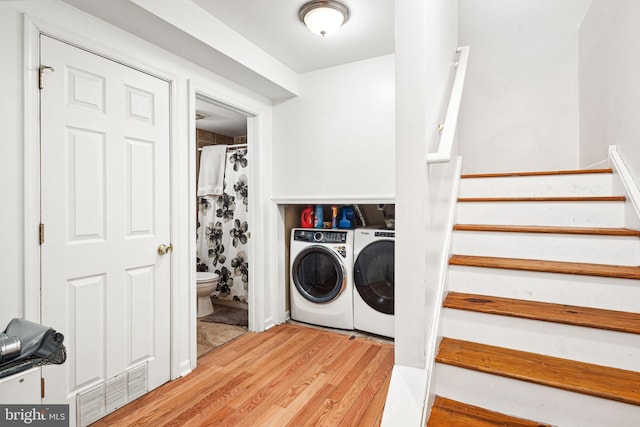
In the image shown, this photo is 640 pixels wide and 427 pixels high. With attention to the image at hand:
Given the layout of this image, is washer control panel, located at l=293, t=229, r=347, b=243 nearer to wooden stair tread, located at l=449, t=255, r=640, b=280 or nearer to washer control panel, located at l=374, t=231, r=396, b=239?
washer control panel, located at l=374, t=231, r=396, b=239

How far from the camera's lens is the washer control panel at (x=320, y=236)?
2.96 m

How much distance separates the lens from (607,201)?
1.67 m

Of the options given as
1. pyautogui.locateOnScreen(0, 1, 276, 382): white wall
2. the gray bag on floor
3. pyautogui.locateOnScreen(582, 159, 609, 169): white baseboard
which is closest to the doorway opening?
pyautogui.locateOnScreen(0, 1, 276, 382): white wall

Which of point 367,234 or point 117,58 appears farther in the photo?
point 367,234

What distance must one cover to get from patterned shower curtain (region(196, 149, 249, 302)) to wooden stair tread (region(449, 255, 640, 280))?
99.2 inches

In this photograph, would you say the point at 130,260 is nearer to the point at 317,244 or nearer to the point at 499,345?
the point at 317,244

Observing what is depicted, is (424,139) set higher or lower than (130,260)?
higher

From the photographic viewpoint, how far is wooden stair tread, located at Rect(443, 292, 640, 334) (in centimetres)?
120

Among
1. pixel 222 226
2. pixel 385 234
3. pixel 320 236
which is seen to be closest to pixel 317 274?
pixel 320 236

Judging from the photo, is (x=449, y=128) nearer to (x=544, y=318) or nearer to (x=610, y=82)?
(x=544, y=318)

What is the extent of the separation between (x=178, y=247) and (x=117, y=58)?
1180 mm

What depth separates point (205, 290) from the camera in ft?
11.1

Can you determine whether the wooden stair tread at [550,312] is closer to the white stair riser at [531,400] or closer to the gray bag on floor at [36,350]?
the white stair riser at [531,400]

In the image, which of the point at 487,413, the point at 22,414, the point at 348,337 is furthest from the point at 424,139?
the point at 348,337
